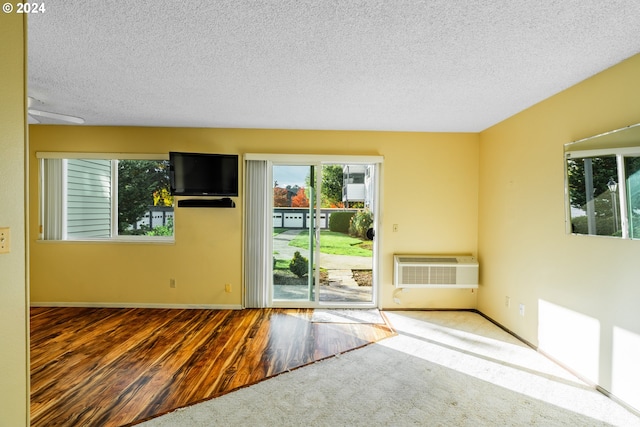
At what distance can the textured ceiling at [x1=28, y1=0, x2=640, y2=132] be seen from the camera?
1771 millimetres

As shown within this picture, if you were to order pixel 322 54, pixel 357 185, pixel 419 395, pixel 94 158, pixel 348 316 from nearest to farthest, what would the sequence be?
pixel 322 54 < pixel 419 395 < pixel 348 316 < pixel 94 158 < pixel 357 185

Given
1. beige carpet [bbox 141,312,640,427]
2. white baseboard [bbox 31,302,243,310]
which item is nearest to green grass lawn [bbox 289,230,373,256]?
white baseboard [bbox 31,302,243,310]

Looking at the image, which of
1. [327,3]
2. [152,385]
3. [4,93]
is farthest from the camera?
[152,385]

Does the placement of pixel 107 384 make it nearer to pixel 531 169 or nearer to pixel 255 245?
pixel 255 245

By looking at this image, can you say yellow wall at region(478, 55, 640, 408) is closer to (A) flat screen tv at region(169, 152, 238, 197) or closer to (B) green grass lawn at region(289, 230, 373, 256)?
(B) green grass lawn at region(289, 230, 373, 256)

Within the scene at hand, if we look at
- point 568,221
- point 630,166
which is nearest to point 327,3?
point 630,166

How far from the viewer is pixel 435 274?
13.8 feet

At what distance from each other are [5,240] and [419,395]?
269 centimetres

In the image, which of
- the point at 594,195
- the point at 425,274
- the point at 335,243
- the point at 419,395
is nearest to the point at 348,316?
the point at 335,243

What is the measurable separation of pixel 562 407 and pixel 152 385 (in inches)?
122

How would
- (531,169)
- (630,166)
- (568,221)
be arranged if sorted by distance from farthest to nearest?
(531,169) < (568,221) < (630,166)

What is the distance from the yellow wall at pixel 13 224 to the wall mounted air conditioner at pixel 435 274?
12.1 ft

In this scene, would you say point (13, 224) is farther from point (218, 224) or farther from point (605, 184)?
point (605, 184)

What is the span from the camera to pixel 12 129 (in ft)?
4.63
